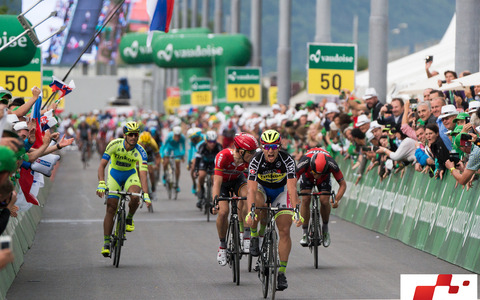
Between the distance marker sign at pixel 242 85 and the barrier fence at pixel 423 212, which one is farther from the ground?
the distance marker sign at pixel 242 85

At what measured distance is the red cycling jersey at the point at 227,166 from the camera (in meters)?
12.8

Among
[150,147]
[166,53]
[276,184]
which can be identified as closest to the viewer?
[276,184]

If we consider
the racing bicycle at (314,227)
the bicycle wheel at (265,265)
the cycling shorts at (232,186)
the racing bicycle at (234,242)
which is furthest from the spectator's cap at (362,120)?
the bicycle wheel at (265,265)

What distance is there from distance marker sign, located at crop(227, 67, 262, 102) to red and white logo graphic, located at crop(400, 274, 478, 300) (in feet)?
89.5

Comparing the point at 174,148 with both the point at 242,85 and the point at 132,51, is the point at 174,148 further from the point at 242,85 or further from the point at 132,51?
the point at 132,51

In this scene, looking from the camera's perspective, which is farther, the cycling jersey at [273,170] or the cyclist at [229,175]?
the cyclist at [229,175]

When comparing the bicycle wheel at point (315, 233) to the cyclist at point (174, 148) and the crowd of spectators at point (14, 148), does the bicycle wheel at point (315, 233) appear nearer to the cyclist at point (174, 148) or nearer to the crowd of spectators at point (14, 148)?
the crowd of spectators at point (14, 148)

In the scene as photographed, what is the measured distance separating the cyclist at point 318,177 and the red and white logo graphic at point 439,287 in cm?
209

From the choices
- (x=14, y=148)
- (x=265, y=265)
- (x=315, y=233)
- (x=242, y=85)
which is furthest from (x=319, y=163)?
(x=242, y=85)

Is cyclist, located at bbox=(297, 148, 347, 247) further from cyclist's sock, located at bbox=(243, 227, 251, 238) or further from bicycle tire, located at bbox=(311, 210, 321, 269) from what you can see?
cyclist's sock, located at bbox=(243, 227, 251, 238)

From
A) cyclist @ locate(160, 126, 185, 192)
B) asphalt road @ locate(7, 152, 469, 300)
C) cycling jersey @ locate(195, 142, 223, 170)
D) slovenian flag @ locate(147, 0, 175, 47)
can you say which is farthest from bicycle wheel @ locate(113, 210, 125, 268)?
cyclist @ locate(160, 126, 185, 192)

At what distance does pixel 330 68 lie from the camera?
24266mm

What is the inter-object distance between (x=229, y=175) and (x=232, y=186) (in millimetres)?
290

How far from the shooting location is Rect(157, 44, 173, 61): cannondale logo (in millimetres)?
55719
